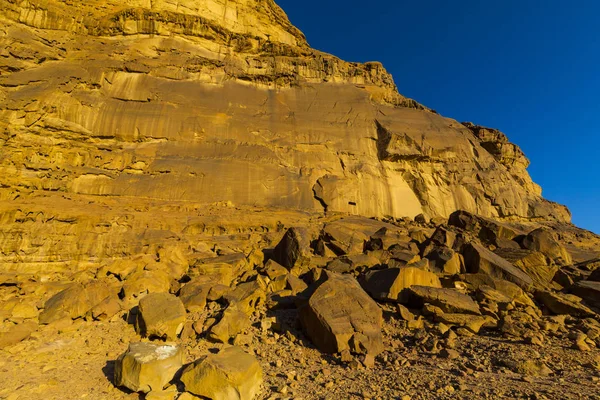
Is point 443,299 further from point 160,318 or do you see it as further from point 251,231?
point 251,231

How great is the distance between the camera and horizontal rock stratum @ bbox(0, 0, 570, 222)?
1858 centimetres

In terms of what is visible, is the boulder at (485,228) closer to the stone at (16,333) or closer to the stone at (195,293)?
the stone at (195,293)

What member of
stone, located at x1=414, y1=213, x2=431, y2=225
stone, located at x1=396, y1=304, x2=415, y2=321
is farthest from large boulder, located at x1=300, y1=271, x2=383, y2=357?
stone, located at x1=414, y1=213, x2=431, y2=225

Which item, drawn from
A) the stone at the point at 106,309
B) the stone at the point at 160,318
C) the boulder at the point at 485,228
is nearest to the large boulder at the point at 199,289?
the stone at the point at 160,318

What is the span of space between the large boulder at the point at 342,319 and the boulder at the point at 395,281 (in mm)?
1222

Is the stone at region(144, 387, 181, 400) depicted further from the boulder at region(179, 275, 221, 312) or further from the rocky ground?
the boulder at region(179, 275, 221, 312)

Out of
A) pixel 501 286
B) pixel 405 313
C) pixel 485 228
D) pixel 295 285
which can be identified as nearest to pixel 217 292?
pixel 295 285

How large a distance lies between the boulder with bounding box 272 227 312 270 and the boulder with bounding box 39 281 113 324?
20.2ft

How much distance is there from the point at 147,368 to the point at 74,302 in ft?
18.2

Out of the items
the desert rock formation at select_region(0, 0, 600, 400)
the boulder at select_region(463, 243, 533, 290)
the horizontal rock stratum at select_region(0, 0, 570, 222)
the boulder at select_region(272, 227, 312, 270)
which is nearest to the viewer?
the desert rock formation at select_region(0, 0, 600, 400)

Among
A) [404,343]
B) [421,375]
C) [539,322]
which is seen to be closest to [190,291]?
[404,343]

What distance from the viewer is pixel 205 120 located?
22.2 meters

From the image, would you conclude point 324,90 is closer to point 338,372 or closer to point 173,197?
point 173,197

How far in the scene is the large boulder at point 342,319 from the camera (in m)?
6.71
